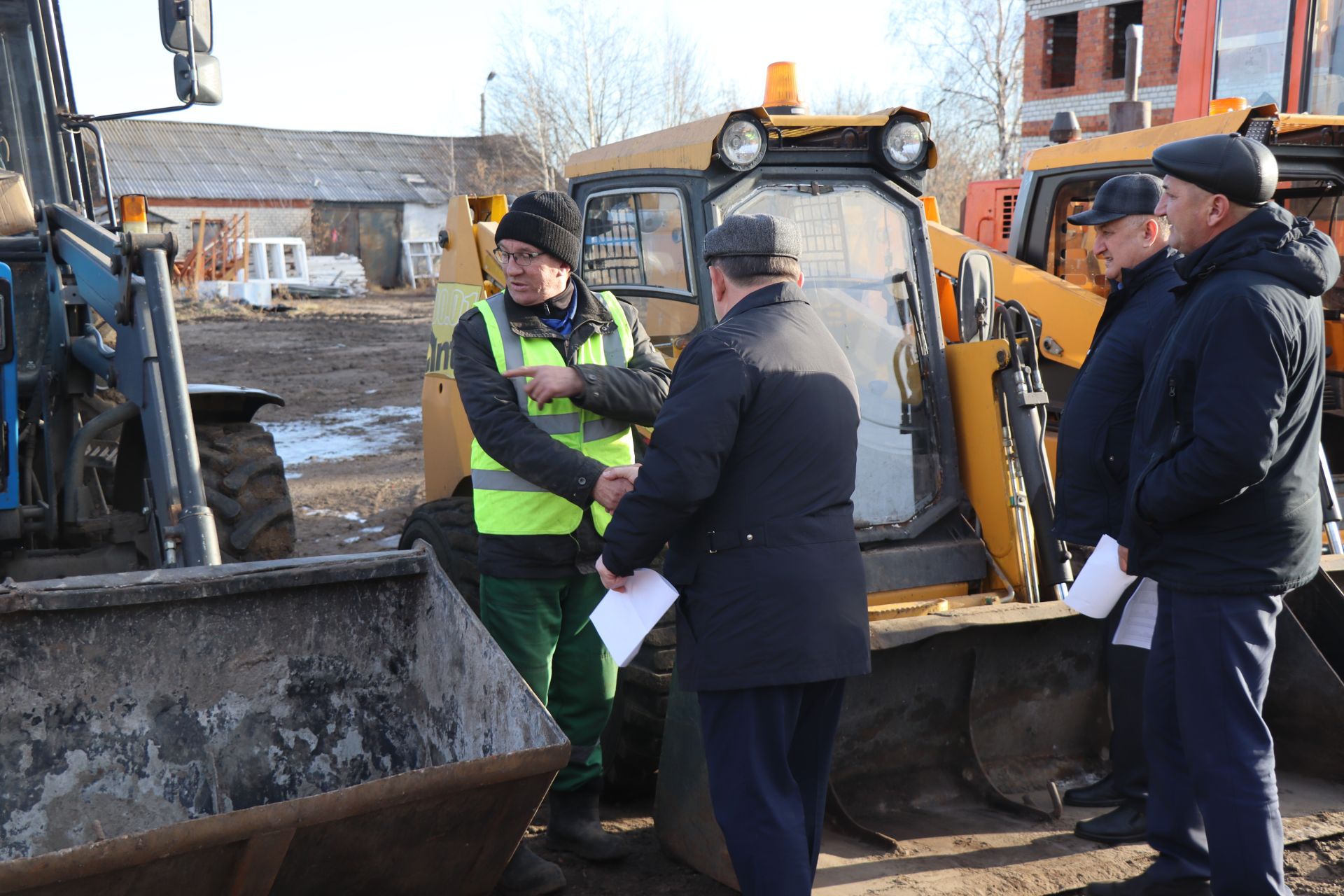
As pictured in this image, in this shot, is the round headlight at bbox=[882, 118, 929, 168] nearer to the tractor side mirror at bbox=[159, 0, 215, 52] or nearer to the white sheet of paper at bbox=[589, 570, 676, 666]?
the white sheet of paper at bbox=[589, 570, 676, 666]

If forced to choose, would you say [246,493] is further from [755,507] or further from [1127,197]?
[1127,197]

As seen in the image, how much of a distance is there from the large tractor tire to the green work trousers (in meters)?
0.14

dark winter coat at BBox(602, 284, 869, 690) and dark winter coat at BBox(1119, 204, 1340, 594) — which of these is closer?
dark winter coat at BBox(602, 284, 869, 690)

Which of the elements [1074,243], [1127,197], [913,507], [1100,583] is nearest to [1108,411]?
[1100,583]

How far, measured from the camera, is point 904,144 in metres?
4.04

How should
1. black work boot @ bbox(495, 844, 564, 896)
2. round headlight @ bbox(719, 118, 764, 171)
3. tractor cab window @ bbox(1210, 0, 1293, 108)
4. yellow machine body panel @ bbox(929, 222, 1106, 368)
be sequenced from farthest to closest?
tractor cab window @ bbox(1210, 0, 1293, 108) → yellow machine body panel @ bbox(929, 222, 1106, 368) → round headlight @ bbox(719, 118, 764, 171) → black work boot @ bbox(495, 844, 564, 896)

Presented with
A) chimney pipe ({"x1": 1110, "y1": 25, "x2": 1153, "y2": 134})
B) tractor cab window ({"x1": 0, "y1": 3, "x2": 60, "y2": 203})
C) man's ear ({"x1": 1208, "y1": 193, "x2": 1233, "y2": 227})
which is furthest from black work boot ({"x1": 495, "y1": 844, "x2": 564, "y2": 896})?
chimney pipe ({"x1": 1110, "y1": 25, "x2": 1153, "y2": 134})

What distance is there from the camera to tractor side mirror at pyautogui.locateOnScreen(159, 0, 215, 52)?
163 inches

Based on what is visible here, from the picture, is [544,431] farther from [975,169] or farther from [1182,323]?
[975,169]

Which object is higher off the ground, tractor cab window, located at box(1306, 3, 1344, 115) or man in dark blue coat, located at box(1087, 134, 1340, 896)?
tractor cab window, located at box(1306, 3, 1344, 115)

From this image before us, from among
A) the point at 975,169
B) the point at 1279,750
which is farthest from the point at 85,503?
the point at 975,169

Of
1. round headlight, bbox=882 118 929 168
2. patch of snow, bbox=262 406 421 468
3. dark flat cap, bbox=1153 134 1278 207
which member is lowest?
patch of snow, bbox=262 406 421 468

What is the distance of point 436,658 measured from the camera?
11.2 feet

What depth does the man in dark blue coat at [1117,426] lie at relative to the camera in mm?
3535
